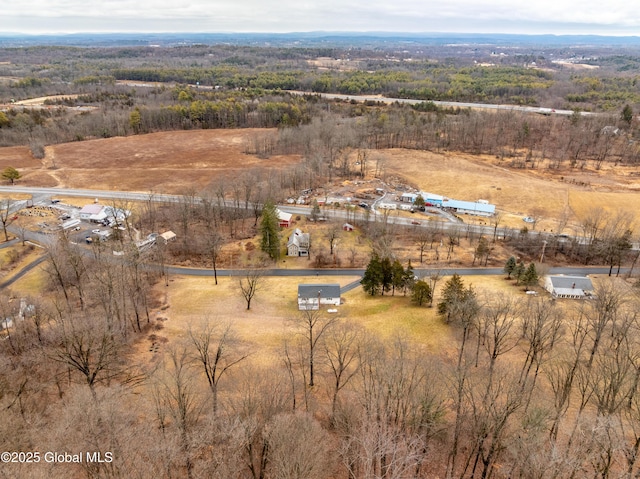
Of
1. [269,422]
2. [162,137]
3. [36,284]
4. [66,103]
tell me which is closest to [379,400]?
[269,422]

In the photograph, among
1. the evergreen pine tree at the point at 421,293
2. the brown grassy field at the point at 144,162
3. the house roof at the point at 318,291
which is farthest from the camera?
the brown grassy field at the point at 144,162

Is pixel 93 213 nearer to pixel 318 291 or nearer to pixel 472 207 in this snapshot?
pixel 318 291

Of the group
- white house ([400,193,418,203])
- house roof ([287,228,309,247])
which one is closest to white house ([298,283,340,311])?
house roof ([287,228,309,247])

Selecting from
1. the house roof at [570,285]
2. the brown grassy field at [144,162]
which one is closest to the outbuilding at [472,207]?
the house roof at [570,285]

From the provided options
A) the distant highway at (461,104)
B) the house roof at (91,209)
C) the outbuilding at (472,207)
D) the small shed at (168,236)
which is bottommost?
the small shed at (168,236)

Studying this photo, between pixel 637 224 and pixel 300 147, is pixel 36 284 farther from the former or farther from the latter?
pixel 637 224

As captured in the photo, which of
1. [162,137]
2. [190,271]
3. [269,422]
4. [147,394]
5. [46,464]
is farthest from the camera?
[162,137]

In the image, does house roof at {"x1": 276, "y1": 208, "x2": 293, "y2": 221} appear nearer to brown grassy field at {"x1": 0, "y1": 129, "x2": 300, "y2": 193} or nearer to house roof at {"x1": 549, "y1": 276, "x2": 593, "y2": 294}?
brown grassy field at {"x1": 0, "y1": 129, "x2": 300, "y2": 193}

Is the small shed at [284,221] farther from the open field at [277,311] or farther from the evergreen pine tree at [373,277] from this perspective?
the evergreen pine tree at [373,277]
